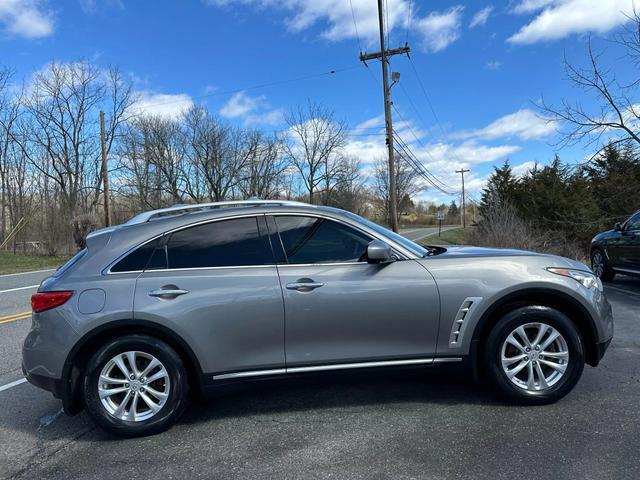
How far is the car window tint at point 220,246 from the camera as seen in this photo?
3.58 m

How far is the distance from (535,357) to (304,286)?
192cm

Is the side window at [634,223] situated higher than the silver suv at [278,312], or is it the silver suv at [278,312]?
the side window at [634,223]

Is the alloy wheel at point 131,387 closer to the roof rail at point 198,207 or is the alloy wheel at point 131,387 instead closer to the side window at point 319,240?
the roof rail at point 198,207

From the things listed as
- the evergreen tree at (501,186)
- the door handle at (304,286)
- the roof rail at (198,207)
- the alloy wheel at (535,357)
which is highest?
the evergreen tree at (501,186)

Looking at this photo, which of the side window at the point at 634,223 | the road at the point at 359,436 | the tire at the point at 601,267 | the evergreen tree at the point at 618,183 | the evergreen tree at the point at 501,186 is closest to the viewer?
the road at the point at 359,436

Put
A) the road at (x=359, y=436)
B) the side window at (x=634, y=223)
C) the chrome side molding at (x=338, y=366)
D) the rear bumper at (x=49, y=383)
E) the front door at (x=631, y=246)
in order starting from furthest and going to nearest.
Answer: the side window at (x=634, y=223) < the front door at (x=631, y=246) < the chrome side molding at (x=338, y=366) < the rear bumper at (x=49, y=383) < the road at (x=359, y=436)

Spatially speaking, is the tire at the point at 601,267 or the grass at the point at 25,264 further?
the grass at the point at 25,264

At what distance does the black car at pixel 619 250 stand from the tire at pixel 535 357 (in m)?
6.16

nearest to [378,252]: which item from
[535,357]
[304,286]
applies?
[304,286]

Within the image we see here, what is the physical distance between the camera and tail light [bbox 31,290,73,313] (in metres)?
3.39

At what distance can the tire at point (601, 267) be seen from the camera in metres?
9.80

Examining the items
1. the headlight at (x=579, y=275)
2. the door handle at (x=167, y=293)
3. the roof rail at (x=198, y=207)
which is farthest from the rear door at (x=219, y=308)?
the headlight at (x=579, y=275)

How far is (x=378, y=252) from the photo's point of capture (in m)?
3.48

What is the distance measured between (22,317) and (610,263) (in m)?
11.2
